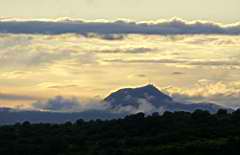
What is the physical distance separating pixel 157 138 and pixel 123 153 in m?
22.2

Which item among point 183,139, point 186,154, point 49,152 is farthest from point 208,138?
point 49,152

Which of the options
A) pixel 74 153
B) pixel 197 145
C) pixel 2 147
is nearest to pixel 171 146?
pixel 197 145

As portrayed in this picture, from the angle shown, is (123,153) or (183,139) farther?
(183,139)

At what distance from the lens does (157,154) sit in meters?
180

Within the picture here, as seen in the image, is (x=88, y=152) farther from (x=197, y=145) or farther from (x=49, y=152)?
A: (x=197, y=145)

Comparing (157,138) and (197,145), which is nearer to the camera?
(197,145)

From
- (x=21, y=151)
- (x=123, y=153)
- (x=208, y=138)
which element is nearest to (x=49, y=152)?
(x=21, y=151)

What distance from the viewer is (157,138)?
655 ft

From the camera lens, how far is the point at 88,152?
608 ft

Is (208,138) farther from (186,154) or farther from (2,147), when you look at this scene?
(2,147)

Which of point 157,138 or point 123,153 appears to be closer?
point 123,153

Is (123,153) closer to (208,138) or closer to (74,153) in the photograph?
(74,153)

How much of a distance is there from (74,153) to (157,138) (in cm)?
2140

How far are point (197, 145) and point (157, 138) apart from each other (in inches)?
643
